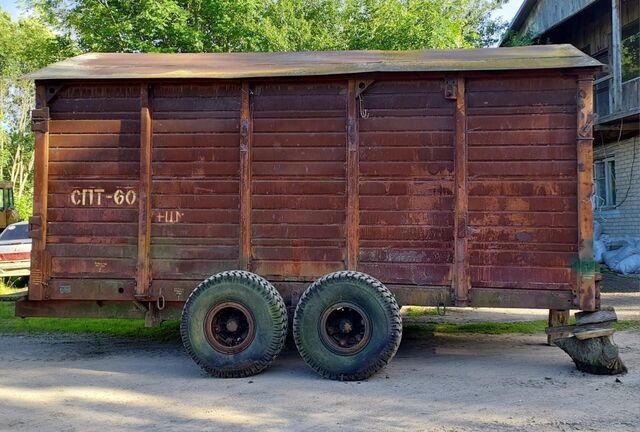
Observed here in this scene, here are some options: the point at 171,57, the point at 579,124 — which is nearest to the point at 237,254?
the point at 171,57

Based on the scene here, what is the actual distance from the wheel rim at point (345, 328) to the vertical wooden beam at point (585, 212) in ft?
6.74

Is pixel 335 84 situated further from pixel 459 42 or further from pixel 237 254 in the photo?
pixel 459 42

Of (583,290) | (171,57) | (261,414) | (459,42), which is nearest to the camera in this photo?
(261,414)

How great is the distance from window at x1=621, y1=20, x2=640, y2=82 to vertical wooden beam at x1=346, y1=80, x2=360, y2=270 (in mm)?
11513

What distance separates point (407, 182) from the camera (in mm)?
5898

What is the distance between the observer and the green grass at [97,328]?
8.16 meters

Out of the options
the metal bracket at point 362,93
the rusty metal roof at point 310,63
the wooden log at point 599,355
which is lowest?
the wooden log at point 599,355

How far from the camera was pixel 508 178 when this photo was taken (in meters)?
5.77

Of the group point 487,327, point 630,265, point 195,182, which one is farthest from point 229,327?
point 630,265

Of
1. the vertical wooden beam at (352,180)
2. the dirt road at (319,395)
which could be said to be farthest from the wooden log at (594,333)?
the vertical wooden beam at (352,180)

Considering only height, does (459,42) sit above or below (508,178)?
above

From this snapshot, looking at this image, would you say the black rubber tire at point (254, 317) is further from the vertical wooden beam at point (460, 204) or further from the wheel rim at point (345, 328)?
the vertical wooden beam at point (460, 204)

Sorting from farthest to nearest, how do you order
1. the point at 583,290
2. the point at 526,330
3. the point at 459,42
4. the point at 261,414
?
the point at 459,42 < the point at 526,330 < the point at 583,290 < the point at 261,414

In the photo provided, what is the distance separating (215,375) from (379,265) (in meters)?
1.95
